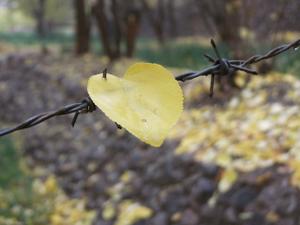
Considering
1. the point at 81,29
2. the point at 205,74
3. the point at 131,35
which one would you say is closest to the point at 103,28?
the point at 131,35

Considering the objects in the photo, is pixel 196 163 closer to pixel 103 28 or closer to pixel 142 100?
pixel 142 100

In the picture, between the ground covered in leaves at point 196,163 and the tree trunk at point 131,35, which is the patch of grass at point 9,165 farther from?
the tree trunk at point 131,35

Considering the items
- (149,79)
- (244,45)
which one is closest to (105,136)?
(244,45)

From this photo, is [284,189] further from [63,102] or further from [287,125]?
[63,102]

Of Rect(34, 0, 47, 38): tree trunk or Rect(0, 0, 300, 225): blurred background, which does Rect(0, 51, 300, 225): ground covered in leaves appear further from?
Rect(34, 0, 47, 38): tree trunk

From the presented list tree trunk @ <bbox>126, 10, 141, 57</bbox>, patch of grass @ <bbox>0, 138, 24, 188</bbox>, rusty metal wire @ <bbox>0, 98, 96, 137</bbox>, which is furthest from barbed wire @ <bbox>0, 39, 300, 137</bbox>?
tree trunk @ <bbox>126, 10, 141, 57</bbox>

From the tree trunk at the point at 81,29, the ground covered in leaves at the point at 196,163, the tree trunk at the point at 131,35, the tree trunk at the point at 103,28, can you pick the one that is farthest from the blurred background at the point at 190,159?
the tree trunk at the point at 81,29
